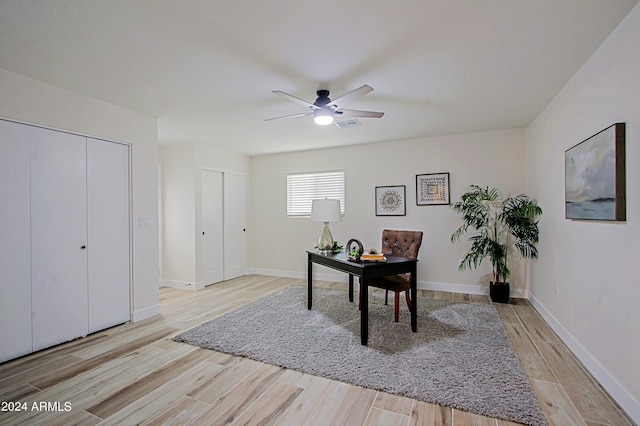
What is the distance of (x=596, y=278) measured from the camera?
229 centimetres

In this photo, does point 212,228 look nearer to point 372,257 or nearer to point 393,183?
point 393,183

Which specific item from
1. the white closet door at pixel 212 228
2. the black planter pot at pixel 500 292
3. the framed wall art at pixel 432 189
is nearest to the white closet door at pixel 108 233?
the white closet door at pixel 212 228

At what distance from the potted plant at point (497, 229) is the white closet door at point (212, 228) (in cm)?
402

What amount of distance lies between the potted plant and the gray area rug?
0.62 metres

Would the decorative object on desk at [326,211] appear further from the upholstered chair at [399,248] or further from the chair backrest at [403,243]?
the chair backrest at [403,243]

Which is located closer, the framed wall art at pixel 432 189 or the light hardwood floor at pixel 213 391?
the light hardwood floor at pixel 213 391

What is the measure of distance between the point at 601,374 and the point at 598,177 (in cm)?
141

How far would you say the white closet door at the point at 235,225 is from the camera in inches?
226

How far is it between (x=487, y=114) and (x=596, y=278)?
223cm

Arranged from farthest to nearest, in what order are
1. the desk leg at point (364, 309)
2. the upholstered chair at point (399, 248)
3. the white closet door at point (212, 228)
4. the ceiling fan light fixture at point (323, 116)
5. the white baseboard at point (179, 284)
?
the white closet door at point (212, 228) < the white baseboard at point (179, 284) < the upholstered chair at point (399, 248) < the ceiling fan light fixture at point (323, 116) < the desk leg at point (364, 309)

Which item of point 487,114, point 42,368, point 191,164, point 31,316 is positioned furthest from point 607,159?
point 191,164

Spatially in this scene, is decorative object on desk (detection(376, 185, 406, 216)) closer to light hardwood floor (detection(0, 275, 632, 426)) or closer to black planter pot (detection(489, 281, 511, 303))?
black planter pot (detection(489, 281, 511, 303))

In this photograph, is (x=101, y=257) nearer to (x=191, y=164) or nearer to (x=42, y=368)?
(x=42, y=368)

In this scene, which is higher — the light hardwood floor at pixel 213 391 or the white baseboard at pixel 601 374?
the white baseboard at pixel 601 374
